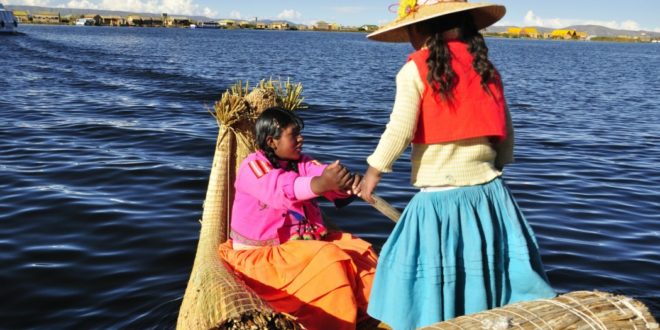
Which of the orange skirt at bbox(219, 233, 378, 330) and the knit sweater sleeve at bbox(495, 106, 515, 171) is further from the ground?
the knit sweater sleeve at bbox(495, 106, 515, 171)

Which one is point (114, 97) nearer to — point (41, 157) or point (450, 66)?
point (41, 157)

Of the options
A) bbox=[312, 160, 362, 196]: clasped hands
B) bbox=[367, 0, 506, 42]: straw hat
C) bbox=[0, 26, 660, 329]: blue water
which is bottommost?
bbox=[0, 26, 660, 329]: blue water

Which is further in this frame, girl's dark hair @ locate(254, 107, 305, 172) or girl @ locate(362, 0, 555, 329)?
girl's dark hair @ locate(254, 107, 305, 172)

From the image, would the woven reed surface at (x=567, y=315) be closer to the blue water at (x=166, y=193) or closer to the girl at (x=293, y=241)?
the girl at (x=293, y=241)

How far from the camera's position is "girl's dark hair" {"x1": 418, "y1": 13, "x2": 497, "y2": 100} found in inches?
104

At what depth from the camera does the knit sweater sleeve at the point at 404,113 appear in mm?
2662

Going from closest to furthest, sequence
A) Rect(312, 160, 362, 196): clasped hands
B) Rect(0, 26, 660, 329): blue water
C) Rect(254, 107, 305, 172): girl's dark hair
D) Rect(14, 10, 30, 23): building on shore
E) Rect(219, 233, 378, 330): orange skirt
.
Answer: Rect(312, 160, 362, 196): clasped hands → Rect(219, 233, 378, 330): orange skirt → Rect(254, 107, 305, 172): girl's dark hair → Rect(0, 26, 660, 329): blue water → Rect(14, 10, 30, 23): building on shore

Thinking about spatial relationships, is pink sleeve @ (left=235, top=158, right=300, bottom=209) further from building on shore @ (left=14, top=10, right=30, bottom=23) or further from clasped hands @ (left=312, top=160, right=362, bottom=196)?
building on shore @ (left=14, top=10, right=30, bottom=23)

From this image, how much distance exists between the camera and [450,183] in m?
2.85

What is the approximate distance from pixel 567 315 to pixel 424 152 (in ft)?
2.94

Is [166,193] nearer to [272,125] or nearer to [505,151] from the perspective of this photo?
Answer: [272,125]

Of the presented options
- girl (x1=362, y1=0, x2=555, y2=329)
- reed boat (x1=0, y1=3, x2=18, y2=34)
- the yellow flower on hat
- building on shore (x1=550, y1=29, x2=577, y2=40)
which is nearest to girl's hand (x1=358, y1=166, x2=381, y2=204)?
Result: girl (x1=362, y1=0, x2=555, y2=329)

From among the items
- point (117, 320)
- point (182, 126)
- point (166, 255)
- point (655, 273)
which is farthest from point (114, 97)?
point (655, 273)

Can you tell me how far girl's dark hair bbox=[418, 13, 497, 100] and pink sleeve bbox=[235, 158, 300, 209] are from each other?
3.93 ft
